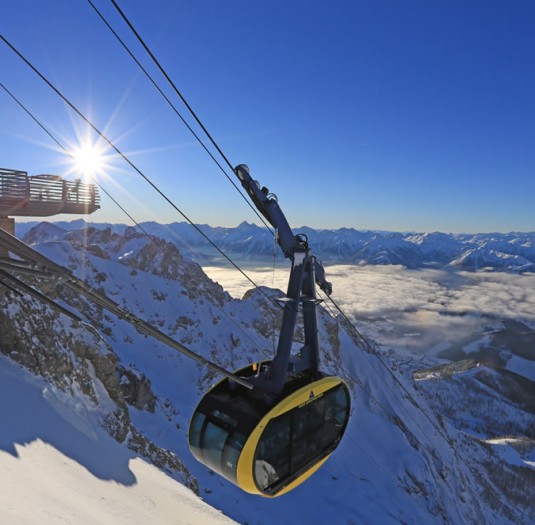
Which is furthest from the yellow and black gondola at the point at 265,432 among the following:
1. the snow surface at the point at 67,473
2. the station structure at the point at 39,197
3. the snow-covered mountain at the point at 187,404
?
the station structure at the point at 39,197

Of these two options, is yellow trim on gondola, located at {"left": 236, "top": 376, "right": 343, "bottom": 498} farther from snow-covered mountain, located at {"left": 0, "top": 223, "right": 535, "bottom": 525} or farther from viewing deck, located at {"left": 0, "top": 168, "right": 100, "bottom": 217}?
viewing deck, located at {"left": 0, "top": 168, "right": 100, "bottom": 217}

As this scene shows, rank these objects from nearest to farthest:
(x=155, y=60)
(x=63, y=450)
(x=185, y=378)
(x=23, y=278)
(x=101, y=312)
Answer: (x=155, y=60) → (x=63, y=450) → (x=23, y=278) → (x=101, y=312) → (x=185, y=378)

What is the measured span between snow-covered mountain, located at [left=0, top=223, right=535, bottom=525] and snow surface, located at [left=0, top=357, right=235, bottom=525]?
5.8 inches

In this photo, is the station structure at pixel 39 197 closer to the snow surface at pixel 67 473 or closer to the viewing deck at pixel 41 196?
the viewing deck at pixel 41 196

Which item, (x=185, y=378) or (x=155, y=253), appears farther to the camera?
(x=155, y=253)

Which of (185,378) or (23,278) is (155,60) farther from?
(185,378)

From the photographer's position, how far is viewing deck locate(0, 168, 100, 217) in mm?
16906

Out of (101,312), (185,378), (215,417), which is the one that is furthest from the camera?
(185,378)

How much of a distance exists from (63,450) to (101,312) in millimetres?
44684

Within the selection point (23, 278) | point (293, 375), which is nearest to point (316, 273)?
point (293, 375)

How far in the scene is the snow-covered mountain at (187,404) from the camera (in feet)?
68.7

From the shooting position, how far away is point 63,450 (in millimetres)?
14789

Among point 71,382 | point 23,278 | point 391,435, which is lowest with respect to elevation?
point 391,435

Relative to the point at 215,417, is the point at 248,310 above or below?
below
